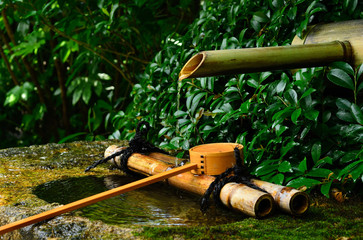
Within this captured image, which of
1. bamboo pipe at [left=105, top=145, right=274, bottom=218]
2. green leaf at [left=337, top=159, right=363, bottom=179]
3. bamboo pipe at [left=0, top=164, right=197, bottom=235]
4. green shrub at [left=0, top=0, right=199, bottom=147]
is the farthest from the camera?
green shrub at [left=0, top=0, right=199, bottom=147]

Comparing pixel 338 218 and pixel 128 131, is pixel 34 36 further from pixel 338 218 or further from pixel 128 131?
pixel 338 218

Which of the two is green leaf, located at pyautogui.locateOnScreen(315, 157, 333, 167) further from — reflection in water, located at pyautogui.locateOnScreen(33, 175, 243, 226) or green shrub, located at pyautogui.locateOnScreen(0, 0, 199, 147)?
green shrub, located at pyautogui.locateOnScreen(0, 0, 199, 147)

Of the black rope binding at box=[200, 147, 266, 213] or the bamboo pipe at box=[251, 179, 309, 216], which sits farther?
the black rope binding at box=[200, 147, 266, 213]

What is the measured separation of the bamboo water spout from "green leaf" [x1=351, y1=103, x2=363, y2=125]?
0.68ft

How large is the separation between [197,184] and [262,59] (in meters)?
0.51

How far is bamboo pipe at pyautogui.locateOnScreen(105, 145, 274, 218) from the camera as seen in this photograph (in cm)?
126

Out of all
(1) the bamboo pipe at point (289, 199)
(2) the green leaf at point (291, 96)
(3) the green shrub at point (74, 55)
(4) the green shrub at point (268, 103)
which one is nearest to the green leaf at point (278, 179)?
(4) the green shrub at point (268, 103)

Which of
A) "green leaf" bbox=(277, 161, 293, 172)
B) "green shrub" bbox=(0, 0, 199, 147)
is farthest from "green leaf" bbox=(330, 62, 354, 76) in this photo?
"green shrub" bbox=(0, 0, 199, 147)

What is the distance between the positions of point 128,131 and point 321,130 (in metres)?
1.40

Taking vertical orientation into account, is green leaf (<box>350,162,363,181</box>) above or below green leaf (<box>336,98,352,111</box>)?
below

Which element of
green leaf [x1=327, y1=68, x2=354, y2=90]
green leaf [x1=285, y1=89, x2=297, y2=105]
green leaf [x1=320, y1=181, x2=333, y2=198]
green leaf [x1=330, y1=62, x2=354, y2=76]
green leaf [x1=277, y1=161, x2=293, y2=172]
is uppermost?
green leaf [x1=330, y1=62, x2=354, y2=76]

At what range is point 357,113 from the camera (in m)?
1.61

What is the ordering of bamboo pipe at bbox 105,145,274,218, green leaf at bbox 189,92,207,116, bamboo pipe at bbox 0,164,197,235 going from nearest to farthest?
bamboo pipe at bbox 0,164,197,235
bamboo pipe at bbox 105,145,274,218
green leaf at bbox 189,92,207,116

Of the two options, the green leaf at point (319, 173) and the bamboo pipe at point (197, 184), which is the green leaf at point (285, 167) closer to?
the green leaf at point (319, 173)
